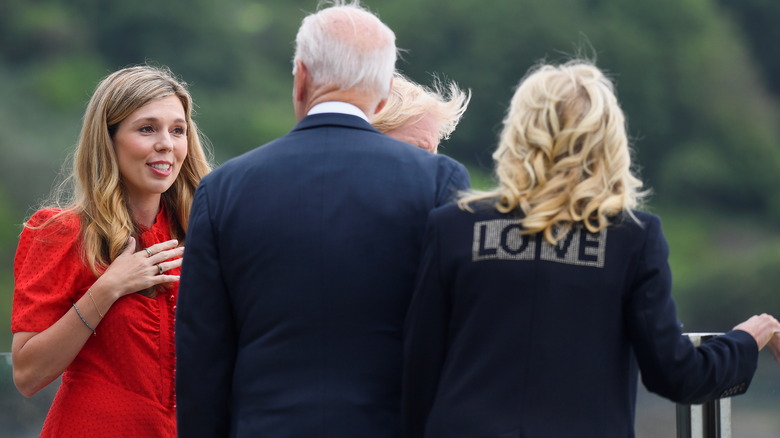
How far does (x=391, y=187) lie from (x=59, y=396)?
1067 mm

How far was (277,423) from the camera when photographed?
2.17 m

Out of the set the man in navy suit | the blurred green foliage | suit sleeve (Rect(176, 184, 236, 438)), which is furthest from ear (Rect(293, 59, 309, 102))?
the blurred green foliage

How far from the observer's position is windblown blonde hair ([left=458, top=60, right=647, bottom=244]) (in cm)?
201

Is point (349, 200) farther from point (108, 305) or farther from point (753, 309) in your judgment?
point (753, 309)

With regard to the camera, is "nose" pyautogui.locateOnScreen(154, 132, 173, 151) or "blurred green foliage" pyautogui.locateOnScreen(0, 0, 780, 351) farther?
"blurred green foliage" pyautogui.locateOnScreen(0, 0, 780, 351)

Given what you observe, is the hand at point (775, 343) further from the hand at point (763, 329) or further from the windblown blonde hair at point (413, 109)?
the windblown blonde hair at point (413, 109)

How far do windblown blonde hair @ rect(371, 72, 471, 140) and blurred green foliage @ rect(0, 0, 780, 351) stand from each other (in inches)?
737

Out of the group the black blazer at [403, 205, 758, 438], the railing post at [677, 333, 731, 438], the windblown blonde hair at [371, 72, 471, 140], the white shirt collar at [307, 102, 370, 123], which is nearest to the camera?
the black blazer at [403, 205, 758, 438]

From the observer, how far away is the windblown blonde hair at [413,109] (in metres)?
2.85

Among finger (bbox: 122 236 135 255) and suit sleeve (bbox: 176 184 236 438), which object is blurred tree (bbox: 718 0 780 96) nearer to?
finger (bbox: 122 236 135 255)

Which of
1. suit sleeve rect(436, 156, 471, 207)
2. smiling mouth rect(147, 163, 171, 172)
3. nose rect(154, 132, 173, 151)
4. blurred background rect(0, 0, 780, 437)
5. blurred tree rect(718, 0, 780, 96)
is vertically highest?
blurred tree rect(718, 0, 780, 96)

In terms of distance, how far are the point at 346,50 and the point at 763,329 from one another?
3.24 feet

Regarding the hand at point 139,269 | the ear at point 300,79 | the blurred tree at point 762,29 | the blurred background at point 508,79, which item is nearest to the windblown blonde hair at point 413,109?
the ear at point 300,79

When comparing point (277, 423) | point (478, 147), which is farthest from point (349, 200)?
point (478, 147)
